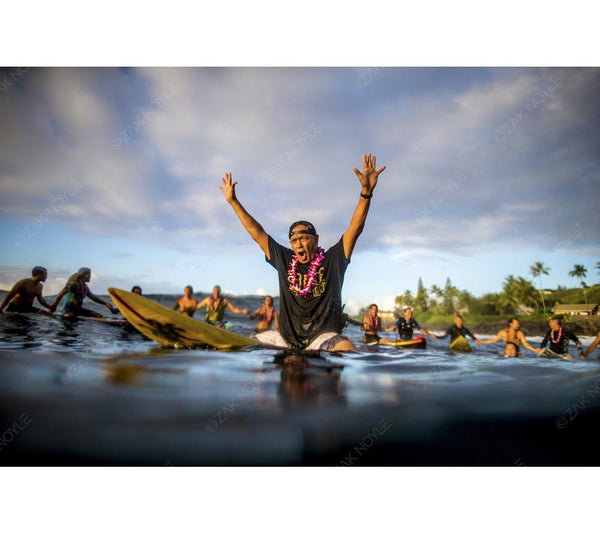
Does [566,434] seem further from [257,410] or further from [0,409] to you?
[0,409]

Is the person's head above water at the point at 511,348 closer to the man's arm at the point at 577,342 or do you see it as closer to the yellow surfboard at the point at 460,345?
the yellow surfboard at the point at 460,345

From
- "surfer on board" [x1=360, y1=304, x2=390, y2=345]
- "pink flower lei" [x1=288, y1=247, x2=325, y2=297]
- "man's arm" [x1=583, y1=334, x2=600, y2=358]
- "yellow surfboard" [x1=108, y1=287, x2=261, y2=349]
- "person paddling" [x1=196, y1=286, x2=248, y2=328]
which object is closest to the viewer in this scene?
"pink flower lei" [x1=288, y1=247, x2=325, y2=297]

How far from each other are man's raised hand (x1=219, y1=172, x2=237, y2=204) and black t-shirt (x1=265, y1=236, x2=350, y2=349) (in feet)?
4.23

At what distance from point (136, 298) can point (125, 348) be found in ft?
2.33

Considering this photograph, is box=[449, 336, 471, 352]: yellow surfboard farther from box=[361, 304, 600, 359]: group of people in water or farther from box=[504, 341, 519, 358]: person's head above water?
box=[504, 341, 519, 358]: person's head above water

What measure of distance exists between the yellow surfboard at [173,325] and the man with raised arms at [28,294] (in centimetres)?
351

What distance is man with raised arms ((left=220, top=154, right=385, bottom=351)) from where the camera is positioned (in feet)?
13.8

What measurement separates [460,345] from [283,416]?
6471 millimetres

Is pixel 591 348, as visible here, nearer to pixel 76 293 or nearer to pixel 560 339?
pixel 560 339

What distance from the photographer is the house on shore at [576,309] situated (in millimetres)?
7434

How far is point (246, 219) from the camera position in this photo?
15.0 feet

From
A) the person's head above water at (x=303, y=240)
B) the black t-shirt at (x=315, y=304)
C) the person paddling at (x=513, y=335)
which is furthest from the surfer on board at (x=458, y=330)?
the person's head above water at (x=303, y=240)

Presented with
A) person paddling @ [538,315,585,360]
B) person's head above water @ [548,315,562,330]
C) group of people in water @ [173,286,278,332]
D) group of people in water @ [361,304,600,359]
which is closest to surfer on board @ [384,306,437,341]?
group of people in water @ [361,304,600,359]

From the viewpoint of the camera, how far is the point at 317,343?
13.8 feet
